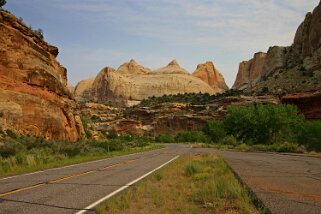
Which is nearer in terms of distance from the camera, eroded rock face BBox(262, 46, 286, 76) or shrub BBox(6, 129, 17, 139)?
shrub BBox(6, 129, 17, 139)

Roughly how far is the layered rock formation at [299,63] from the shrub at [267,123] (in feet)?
89.3

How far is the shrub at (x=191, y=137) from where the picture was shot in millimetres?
103787

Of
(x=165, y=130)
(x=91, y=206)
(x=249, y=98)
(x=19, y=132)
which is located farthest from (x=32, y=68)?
(x=165, y=130)

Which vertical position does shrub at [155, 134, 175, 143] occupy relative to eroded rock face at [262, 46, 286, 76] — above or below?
below

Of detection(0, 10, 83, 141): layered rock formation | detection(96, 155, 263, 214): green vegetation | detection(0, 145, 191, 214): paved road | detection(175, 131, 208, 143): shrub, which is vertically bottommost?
detection(96, 155, 263, 214): green vegetation

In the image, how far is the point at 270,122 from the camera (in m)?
52.7

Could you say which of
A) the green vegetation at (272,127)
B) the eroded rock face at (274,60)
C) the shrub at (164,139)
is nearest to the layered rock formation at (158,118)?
the shrub at (164,139)

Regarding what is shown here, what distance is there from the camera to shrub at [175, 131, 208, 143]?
104m

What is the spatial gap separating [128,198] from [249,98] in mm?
93148

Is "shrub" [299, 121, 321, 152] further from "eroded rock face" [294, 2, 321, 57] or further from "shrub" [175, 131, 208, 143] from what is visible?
"eroded rock face" [294, 2, 321, 57]

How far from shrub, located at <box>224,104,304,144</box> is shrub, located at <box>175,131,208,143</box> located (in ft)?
124

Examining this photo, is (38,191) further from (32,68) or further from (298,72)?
(298,72)

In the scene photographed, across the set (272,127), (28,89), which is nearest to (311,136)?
(272,127)

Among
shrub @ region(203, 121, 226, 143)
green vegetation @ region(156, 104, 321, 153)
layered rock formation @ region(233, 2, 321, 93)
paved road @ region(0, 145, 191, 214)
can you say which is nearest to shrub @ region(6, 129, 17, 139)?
paved road @ region(0, 145, 191, 214)
